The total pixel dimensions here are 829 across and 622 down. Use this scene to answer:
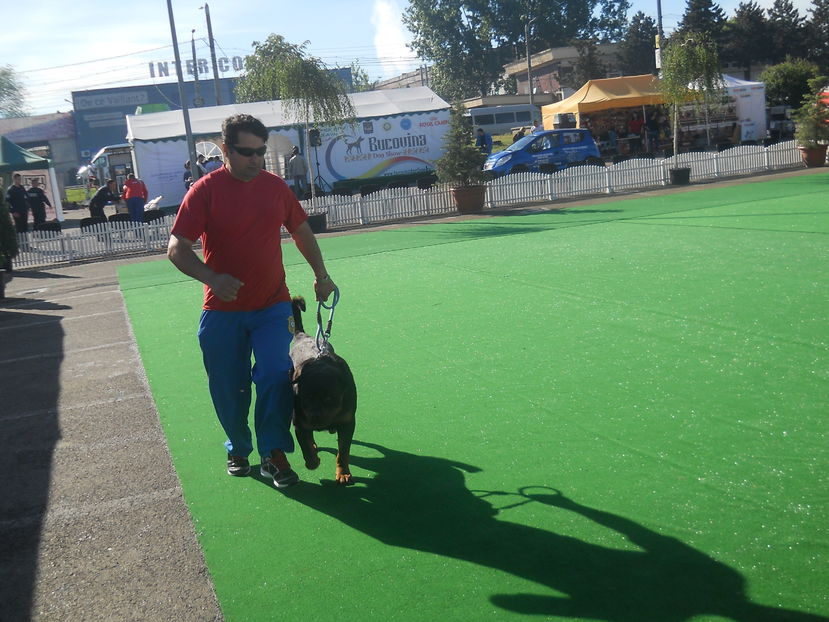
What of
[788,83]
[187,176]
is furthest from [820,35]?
[187,176]

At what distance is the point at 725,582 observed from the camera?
10.6 feet

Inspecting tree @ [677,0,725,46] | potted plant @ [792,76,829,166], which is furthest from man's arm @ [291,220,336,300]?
tree @ [677,0,725,46]

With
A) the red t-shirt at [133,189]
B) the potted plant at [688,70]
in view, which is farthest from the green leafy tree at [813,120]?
the red t-shirt at [133,189]

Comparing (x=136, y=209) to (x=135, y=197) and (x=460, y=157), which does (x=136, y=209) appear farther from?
(x=460, y=157)

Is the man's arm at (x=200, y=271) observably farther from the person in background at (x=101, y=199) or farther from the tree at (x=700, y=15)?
the tree at (x=700, y=15)

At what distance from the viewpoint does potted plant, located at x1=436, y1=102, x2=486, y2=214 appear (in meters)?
21.6

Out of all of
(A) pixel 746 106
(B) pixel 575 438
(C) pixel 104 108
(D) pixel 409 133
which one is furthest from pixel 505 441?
(C) pixel 104 108

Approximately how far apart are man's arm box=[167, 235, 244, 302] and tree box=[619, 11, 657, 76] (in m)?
63.3

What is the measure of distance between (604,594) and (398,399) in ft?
9.96

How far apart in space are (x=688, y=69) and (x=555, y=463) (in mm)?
21120

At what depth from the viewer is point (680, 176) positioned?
2461 centimetres

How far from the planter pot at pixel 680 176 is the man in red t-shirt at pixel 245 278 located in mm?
21788

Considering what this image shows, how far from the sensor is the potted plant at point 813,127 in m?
24.7

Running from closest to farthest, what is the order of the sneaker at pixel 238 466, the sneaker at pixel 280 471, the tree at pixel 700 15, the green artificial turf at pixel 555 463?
the green artificial turf at pixel 555 463 → the sneaker at pixel 280 471 → the sneaker at pixel 238 466 → the tree at pixel 700 15
